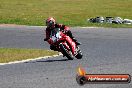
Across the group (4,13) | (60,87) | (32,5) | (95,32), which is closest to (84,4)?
(32,5)

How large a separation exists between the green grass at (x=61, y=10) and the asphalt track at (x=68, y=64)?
8651 millimetres

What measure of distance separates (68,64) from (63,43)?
68.7 inches

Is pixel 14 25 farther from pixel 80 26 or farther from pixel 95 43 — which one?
pixel 95 43

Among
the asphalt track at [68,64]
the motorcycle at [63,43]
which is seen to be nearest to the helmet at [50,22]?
the motorcycle at [63,43]

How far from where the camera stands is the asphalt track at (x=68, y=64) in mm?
11422

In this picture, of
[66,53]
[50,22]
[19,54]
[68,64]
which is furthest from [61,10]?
[68,64]

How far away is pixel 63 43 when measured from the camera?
1686 cm

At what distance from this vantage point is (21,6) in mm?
52500

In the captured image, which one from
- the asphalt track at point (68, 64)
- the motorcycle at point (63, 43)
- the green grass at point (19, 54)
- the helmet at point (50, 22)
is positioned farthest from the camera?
the motorcycle at point (63, 43)

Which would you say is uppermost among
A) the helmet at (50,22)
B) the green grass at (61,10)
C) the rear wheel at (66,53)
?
the helmet at (50,22)

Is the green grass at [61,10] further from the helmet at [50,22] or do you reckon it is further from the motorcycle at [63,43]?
the helmet at [50,22]

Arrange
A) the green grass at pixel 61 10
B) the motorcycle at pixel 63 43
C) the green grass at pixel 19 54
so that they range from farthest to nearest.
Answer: the green grass at pixel 61 10
the motorcycle at pixel 63 43
the green grass at pixel 19 54

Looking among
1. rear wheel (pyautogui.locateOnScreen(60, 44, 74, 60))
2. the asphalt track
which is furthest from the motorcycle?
the asphalt track

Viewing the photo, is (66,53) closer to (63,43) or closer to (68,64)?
(63,43)
